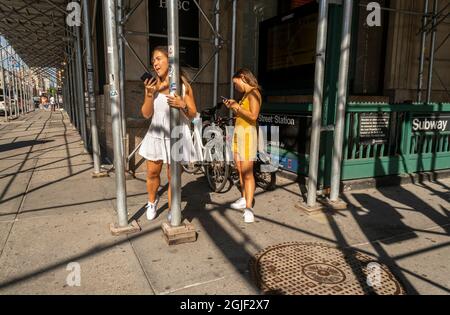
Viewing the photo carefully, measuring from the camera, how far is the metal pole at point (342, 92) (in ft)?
13.8

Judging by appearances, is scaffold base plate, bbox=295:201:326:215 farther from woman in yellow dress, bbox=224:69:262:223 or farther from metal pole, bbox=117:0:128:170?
metal pole, bbox=117:0:128:170

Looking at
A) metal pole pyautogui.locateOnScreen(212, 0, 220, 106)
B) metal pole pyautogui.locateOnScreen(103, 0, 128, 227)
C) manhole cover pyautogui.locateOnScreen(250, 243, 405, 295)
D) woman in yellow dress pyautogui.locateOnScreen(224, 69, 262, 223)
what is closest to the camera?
manhole cover pyautogui.locateOnScreen(250, 243, 405, 295)

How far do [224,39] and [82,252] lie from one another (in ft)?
17.3

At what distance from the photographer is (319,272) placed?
9.59 ft

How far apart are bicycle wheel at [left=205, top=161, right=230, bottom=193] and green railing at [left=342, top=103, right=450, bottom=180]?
176 cm

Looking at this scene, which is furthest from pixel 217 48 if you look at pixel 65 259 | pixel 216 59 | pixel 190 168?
pixel 65 259

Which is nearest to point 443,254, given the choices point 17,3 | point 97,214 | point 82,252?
point 82,252

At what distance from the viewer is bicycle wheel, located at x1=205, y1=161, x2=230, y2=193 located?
202 inches

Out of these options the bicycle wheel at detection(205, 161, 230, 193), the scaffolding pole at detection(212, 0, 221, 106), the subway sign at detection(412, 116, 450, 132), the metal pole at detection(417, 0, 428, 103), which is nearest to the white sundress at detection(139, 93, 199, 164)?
the bicycle wheel at detection(205, 161, 230, 193)

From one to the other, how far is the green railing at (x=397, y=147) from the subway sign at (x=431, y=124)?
6 cm

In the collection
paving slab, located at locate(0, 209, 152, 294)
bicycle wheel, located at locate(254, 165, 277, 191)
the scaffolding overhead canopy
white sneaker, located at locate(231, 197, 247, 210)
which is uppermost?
the scaffolding overhead canopy

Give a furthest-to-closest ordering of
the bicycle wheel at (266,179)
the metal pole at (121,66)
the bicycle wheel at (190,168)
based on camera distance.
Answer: the bicycle wheel at (190,168), the metal pole at (121,66), the bicycle wheel at (266,179)

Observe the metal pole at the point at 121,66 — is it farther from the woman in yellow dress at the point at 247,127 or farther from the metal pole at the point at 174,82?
the metal pole at the point at 174,82

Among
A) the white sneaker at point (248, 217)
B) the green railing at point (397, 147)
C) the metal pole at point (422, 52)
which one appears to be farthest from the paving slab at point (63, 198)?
the metal pole at point (422, 52)
